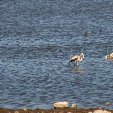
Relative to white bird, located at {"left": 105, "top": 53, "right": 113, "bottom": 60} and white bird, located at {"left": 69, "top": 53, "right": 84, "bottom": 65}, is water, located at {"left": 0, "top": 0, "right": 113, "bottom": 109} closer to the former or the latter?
white bird, located at {"left": 69, "top": 53, "right": 84, "bottom": 65}

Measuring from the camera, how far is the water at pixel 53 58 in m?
30.4

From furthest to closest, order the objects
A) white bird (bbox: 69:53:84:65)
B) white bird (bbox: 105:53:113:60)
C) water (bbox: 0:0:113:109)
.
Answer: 1. white bird (bbox: 105:53:113:60)
2. white bird (bbox: 69:53:84:65)
3. water (bbox: 0:0:113:109)

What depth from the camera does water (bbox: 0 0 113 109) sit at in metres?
30.4

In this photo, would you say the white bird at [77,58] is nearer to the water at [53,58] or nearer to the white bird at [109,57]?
the water at [53,58]

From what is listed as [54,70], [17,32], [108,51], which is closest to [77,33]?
[17,32]

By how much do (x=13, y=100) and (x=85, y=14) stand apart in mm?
41786

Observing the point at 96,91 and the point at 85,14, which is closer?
the point at 96,91

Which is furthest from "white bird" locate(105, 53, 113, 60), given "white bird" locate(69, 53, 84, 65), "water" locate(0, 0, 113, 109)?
"white bird" locate(69, 53, 84, 65)

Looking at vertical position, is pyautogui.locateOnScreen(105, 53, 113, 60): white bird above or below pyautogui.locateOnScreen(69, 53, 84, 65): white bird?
above

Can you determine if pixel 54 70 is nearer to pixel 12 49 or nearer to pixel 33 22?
pixel 12 49

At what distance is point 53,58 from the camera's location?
40969 millimetres

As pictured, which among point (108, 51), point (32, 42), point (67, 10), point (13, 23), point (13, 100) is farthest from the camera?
point (67, 10)

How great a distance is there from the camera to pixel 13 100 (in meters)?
29.3

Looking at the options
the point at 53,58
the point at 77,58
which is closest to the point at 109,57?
the point at 77,58
